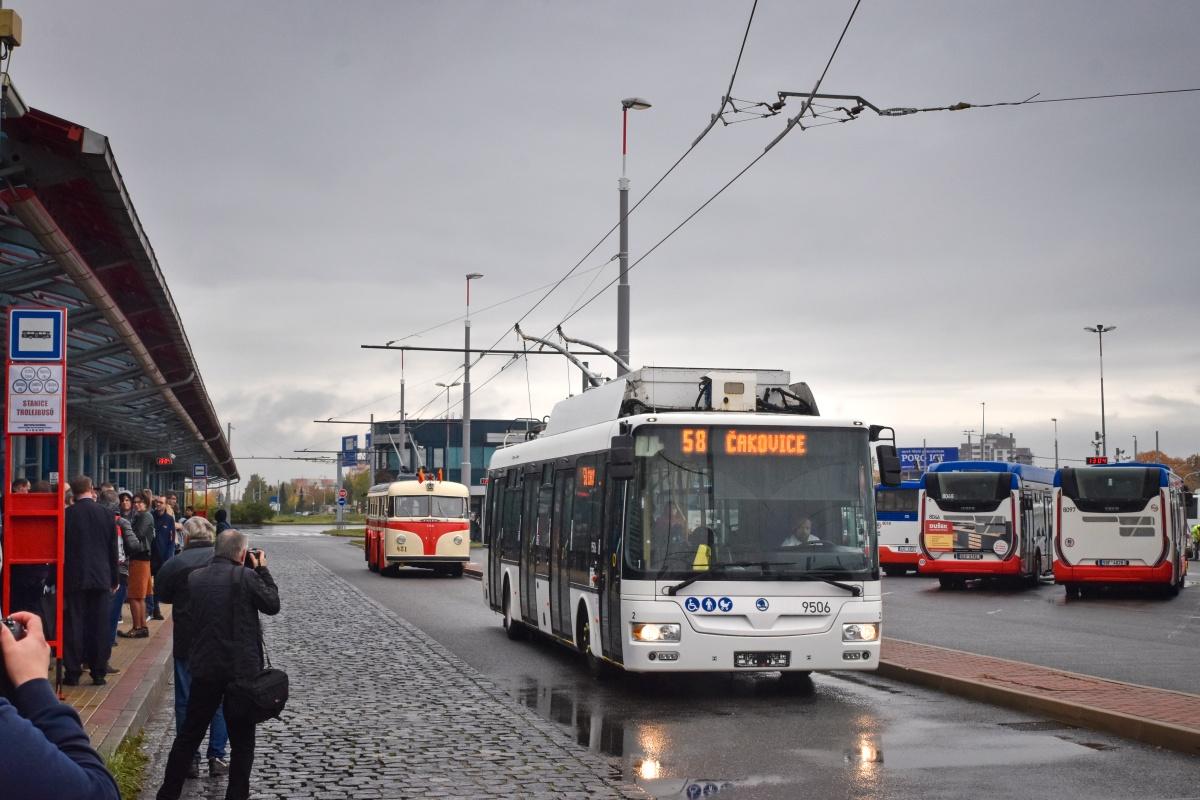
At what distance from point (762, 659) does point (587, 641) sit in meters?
2.49

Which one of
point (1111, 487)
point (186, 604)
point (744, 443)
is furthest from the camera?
point (1111, 487)

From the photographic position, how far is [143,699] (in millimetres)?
11578

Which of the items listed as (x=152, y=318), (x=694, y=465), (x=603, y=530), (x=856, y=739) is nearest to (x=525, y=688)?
(x=603, y=530)

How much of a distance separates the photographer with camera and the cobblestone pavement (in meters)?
5.73

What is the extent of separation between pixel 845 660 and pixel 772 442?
2.07 m

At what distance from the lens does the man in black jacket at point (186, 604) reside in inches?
323

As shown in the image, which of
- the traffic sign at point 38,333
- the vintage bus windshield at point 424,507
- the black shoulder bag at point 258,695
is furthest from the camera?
the vintage bus windshield at point 424,507

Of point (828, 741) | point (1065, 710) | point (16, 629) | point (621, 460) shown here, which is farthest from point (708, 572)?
point (16, 629)

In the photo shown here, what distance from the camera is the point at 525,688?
13.8 meters

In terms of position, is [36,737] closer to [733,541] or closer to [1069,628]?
[733,541]

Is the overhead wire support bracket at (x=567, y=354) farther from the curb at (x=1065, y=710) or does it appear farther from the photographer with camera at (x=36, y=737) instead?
the photographer with camera at (x=36, y=737)

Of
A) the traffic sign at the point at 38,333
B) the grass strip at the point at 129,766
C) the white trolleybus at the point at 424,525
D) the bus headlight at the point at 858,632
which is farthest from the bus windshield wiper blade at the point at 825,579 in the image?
the white trolleybus at the point at 424,525

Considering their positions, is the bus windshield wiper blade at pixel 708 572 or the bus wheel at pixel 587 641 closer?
the bus windshield wiper blade at pixel 708 572

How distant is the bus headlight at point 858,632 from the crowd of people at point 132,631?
550 centimetres
